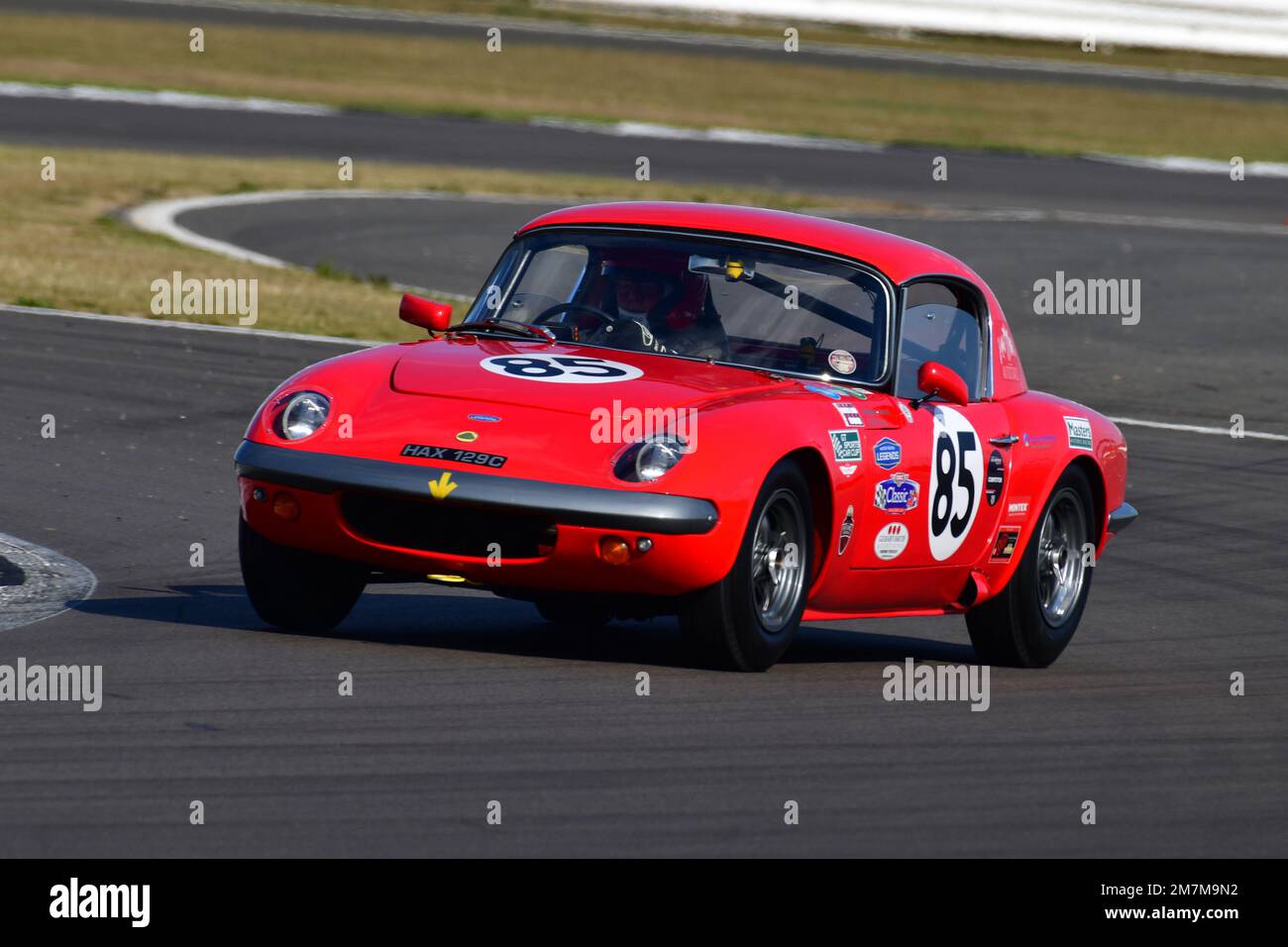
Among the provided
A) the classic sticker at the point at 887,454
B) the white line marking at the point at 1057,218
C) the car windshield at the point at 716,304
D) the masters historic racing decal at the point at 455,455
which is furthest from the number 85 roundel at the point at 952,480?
the white line marking at the point at 1057,218

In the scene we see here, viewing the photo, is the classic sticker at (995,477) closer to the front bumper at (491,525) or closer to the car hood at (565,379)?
the car hood at (565,379)

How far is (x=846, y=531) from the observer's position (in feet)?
25.0

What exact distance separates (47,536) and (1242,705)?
4840 mm

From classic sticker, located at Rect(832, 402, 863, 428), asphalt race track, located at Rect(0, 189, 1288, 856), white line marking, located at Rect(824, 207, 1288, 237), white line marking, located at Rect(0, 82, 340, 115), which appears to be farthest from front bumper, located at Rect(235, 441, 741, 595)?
white line marking, located at Rect(0, 82, 340, 115)

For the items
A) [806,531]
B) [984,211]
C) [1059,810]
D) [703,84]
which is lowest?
[1059,810]

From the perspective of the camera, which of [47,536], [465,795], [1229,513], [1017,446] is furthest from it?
[1229,513]

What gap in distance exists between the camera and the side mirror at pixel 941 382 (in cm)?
798

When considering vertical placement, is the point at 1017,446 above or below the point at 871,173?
below

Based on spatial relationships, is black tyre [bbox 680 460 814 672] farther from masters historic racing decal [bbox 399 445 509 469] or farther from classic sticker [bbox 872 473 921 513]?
masters historic racing decal [bbox 399 445 509 469]

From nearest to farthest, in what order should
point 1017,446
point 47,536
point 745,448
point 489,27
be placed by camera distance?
point 745,448 < point 1017,446 < point 47,536 < point 489,27

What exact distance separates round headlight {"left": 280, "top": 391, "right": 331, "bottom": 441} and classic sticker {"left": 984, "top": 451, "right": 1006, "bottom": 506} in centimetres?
247

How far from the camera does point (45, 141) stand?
27984 mm
